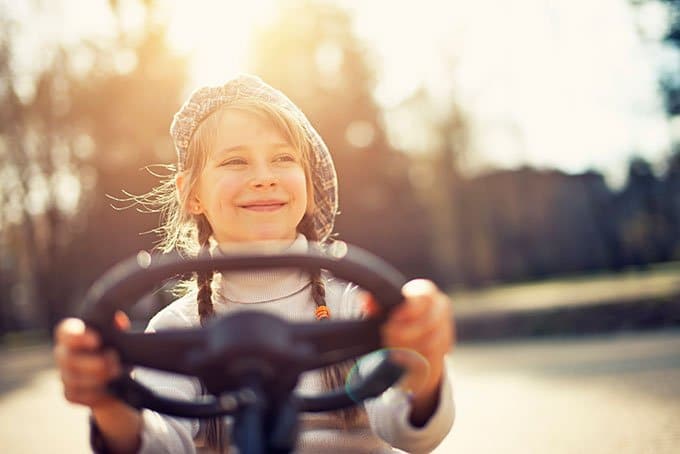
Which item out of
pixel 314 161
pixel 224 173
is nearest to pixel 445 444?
pixel 314 161

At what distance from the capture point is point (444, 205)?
18.5m

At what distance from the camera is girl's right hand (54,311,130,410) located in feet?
3.39

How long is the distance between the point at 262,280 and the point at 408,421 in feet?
1.73

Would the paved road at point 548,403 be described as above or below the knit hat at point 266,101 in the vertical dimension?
below

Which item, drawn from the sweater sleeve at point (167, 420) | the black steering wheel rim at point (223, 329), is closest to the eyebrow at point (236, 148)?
the sweater sleeve at point (167, 420)

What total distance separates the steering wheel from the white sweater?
71mm

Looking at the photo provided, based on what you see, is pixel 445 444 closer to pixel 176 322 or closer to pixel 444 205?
pixel 176 322

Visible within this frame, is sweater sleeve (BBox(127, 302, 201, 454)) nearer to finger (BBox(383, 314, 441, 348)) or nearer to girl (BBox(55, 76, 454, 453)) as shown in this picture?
girl (BBox(55, 76, 454, 453))

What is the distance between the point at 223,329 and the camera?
99 centimetres

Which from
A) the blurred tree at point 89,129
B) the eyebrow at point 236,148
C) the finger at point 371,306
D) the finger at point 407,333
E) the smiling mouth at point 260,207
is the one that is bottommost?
the finger at point 407,333

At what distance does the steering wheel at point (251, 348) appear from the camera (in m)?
0.98

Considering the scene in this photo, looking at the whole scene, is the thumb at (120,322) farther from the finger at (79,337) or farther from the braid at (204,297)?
the braid at (204,297)

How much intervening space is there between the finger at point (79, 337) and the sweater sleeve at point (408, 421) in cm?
50

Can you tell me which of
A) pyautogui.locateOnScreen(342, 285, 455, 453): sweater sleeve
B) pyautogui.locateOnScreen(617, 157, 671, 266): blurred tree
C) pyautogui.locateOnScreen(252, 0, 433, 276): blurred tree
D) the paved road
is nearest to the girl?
pyautogui.locateOnScreen(342, 285, 455, 453): sweater sleeve
